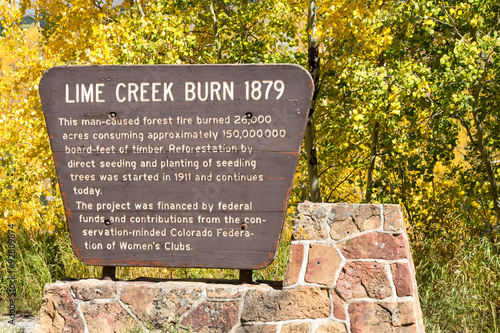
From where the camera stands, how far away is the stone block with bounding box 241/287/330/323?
4.00m

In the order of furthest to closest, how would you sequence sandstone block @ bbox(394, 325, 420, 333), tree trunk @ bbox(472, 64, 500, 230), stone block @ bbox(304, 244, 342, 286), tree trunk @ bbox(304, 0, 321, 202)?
tree trunk @ bbox(304, 0, 321, 202) < tree trunk @ bbox(472, 64, 500, 230) < stone block @ bbox(304, 244, 342, 286) < sandstone block @ bbox(394, 325, 420, 333)

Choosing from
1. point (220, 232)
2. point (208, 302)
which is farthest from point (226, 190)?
point (208, 302)

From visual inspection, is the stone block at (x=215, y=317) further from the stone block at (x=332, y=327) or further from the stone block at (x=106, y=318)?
the stone block at (x=332, y=327)

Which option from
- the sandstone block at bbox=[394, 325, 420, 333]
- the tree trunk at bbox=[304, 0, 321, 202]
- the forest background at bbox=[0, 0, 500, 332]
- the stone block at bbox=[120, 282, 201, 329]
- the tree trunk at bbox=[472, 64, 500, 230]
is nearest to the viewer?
the sandstone block at bbox=[394, 325, 420, 333]

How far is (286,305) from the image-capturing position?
4.03m

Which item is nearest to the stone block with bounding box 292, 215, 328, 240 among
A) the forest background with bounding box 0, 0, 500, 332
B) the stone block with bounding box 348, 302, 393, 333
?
the stone block with bounding box 348, 302, 393, 333

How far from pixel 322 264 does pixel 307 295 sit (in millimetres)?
265

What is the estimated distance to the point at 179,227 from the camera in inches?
165

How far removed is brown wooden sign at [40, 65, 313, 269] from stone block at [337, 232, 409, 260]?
58 cm

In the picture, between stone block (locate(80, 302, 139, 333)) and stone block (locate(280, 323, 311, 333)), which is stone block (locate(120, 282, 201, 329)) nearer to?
stone block (locate(80, 302, 139, 333))

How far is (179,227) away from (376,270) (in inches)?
62.3

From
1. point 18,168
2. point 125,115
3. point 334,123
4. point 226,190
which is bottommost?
point 18,168

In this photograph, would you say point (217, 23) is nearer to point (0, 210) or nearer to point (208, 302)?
point (0, 210)

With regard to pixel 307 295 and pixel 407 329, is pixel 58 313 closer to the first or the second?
pixel 307 295
